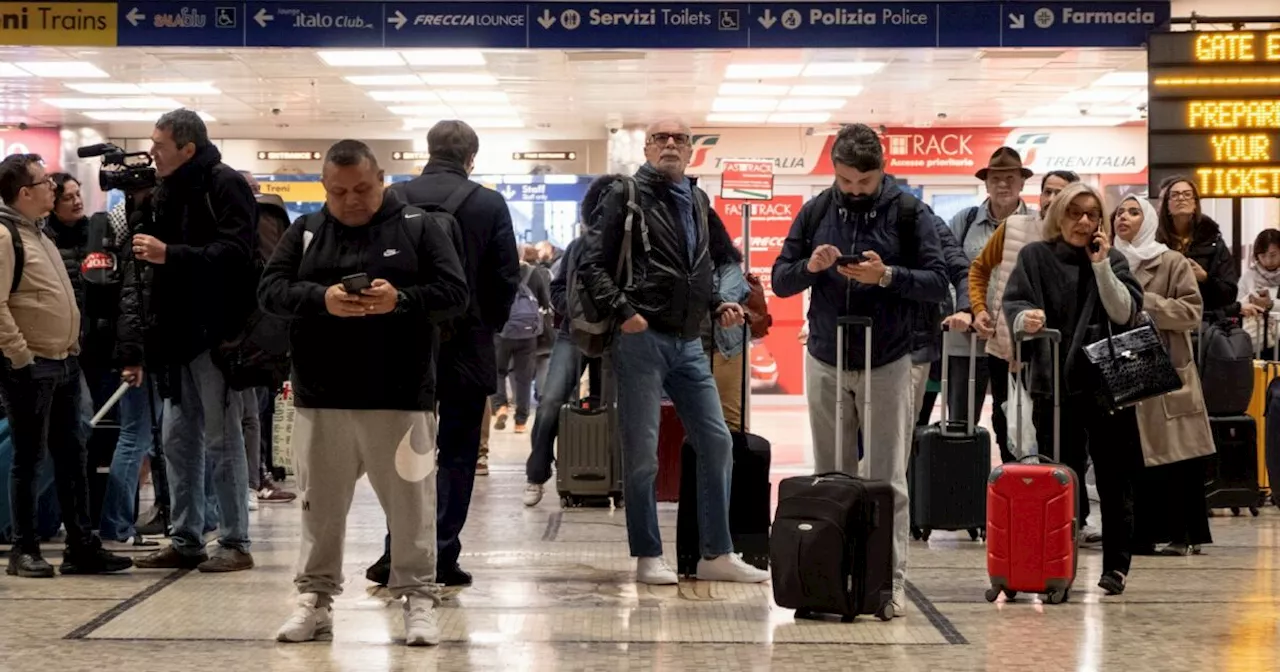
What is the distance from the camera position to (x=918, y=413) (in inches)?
327

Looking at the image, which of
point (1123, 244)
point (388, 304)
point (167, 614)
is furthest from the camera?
point (1123, 244)

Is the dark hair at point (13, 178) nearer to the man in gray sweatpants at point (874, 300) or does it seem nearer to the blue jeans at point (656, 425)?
the blue jeans at point (656, 425)

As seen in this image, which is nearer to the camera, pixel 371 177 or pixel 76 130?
pixel 371 177

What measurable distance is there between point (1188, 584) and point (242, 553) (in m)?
3.70

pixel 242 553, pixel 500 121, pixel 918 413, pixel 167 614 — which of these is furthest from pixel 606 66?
pixel 167 614

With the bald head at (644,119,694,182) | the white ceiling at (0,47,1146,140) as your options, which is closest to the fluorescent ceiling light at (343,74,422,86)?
the white ceiling at (0,47,1146,140)

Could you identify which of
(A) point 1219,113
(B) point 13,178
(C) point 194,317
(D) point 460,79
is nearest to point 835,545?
(C) point 194,317

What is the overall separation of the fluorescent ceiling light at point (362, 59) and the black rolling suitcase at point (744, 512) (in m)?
10.2

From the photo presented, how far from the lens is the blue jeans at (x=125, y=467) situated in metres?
7.60


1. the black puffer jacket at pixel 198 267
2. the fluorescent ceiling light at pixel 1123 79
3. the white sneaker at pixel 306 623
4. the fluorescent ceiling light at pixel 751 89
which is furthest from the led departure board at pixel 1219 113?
the fluorescent ceiling light at pixel 751 89

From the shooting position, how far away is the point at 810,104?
19781 millimetres

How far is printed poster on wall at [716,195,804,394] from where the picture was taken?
19.9 m

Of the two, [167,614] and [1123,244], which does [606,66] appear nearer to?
[1123,244]

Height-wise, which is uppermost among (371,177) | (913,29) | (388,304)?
(913,29)
